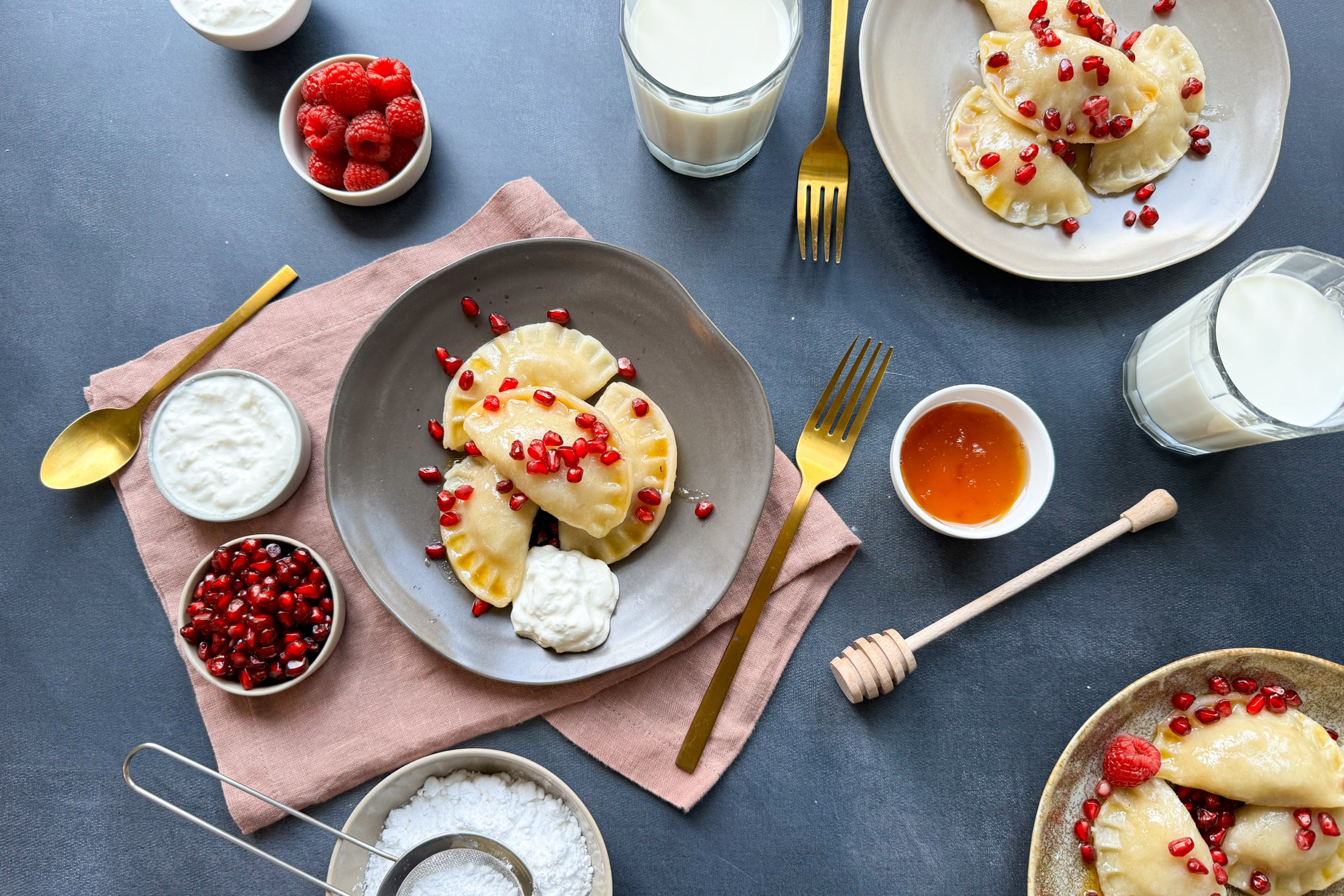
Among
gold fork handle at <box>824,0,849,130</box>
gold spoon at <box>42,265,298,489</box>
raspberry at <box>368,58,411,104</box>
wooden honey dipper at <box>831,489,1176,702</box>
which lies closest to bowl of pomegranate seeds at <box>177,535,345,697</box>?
gold spoon at <box>42,265,298,489</box>

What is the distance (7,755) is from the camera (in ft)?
9.57

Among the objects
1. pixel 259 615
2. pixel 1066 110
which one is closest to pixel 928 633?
pixel 1066 110

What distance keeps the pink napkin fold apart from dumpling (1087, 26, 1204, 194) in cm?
162

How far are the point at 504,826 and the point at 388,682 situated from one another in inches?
26.2

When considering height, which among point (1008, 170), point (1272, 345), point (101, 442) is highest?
point (1008, 170)

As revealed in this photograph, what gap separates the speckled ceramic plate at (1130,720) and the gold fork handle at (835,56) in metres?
2.28

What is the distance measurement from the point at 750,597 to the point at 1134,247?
6.29 ft

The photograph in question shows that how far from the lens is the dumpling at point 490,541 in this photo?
274cm

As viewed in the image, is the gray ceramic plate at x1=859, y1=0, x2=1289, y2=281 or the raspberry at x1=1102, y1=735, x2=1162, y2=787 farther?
the gray ceramic plate at x1=859, y1=0, x2=1289, y2=281

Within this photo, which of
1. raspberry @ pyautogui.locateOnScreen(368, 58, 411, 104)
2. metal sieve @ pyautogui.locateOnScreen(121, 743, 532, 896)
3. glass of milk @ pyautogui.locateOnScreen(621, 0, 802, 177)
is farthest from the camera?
raspberry @ pyautogui.locateOnScreen(368, 58, 411, 104)

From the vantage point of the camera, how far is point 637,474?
110 inches

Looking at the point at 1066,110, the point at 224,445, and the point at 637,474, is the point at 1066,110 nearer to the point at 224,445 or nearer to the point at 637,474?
the point at 637,474

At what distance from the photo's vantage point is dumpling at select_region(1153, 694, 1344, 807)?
8.57ft

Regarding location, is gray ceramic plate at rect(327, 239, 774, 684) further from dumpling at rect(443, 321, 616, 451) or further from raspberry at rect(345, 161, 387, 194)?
raspberry at rect(345, 161, 387, 194)
